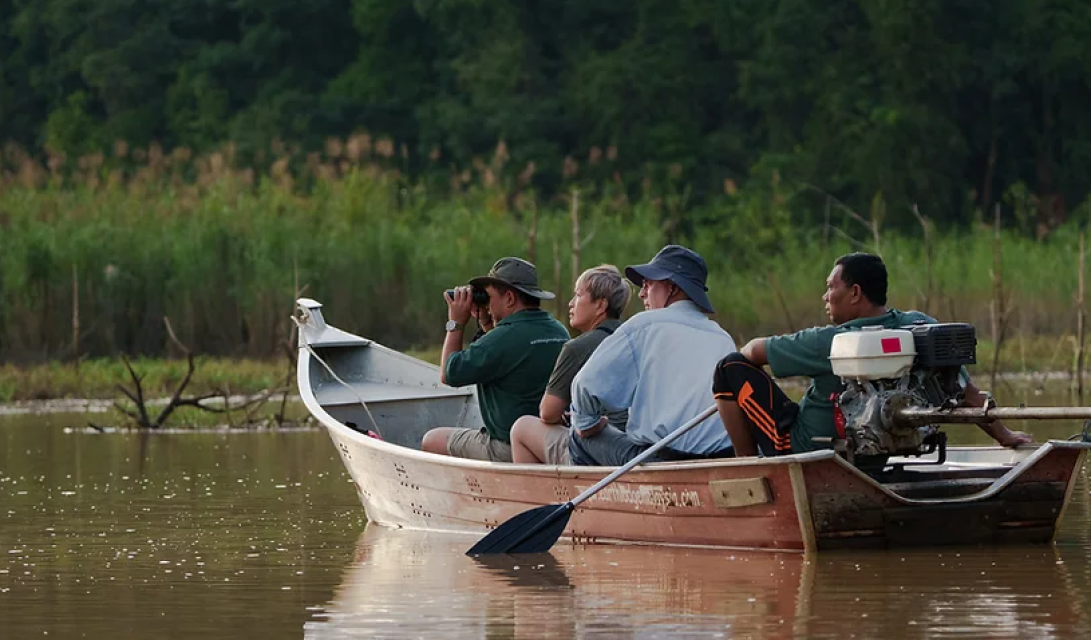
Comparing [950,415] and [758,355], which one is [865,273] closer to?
[758,355]

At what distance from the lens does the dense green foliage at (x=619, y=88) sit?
105 feet

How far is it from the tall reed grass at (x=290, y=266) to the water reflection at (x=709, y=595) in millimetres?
8854

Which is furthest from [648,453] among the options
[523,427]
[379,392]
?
[379,392]

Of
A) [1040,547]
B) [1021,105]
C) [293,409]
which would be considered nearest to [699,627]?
[1040,547]

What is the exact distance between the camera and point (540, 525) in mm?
8938

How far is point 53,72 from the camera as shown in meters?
35.3

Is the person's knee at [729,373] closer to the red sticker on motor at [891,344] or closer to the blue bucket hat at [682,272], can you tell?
the blue bucket hat at [682,272]

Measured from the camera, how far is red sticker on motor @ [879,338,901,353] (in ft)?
26.9

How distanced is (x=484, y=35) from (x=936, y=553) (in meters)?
26.2

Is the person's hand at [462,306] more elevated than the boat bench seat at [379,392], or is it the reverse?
the person's hand at [462,306]

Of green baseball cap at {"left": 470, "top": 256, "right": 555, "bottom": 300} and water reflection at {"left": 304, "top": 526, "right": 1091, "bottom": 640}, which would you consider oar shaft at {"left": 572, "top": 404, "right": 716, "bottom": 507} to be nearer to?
water reflection at {"left": 304, "top": 526, "right": 1091, "bottom": 640}

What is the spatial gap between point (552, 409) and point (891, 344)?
1.63m

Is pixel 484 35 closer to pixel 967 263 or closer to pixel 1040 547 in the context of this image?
pixel 967 263

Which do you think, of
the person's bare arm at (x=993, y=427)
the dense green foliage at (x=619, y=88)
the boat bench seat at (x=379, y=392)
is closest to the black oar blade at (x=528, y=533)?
the person's bare arm at (x=993, y=427)
